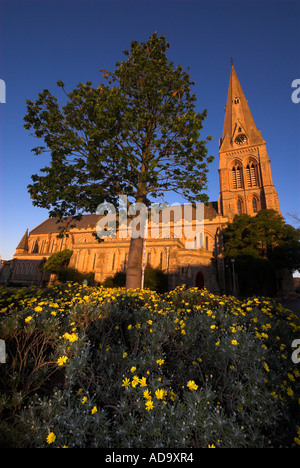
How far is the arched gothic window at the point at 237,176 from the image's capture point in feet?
124

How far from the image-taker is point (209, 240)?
32.8m

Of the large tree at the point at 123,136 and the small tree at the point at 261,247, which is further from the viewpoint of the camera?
the small tree at the point at 261,247

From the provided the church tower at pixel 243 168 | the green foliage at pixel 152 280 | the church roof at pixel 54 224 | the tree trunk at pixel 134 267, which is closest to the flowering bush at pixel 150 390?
the tree trunk at pixel 134 267

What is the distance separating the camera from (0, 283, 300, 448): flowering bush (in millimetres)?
1906

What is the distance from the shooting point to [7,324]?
9.80ft

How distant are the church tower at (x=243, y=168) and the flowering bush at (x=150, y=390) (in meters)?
34.1

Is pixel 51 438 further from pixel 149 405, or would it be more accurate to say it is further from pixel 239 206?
pixel 239 206

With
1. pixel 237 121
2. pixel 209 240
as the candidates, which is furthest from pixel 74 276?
pixel 237 121

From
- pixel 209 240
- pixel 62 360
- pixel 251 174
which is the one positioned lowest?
pixel 62 360

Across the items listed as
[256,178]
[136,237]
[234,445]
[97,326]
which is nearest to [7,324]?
[97,326]

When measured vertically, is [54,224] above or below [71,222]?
above

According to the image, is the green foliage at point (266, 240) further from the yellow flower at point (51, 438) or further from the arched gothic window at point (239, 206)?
the yellow flower at point (51, 438)

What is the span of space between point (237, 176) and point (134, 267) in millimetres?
35963
